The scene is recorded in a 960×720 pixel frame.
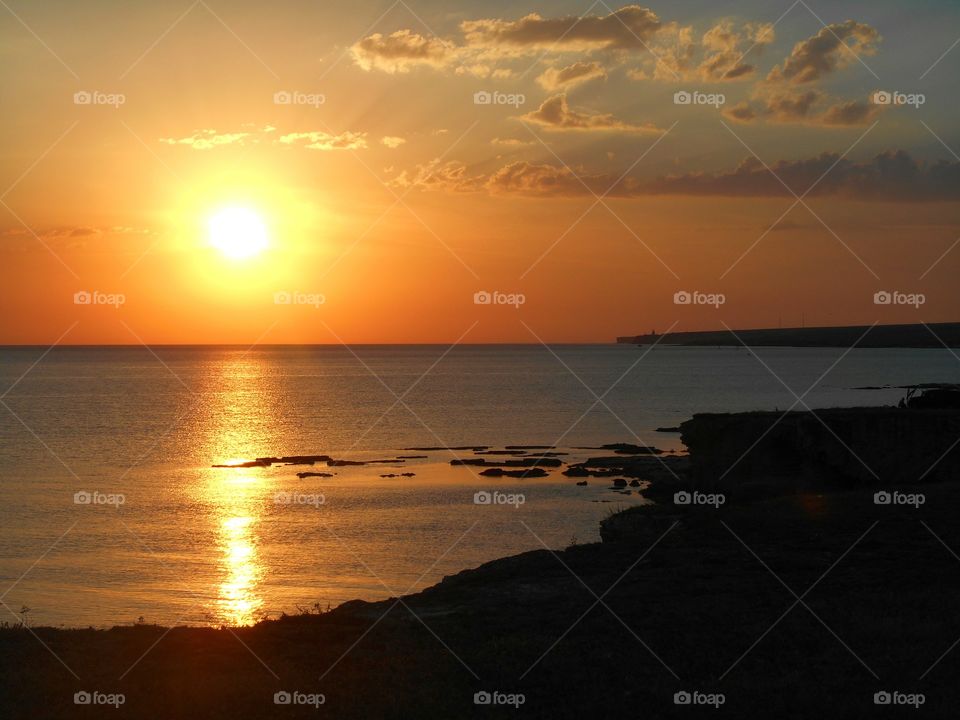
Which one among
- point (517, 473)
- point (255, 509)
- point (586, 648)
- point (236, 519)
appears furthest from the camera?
point (517, 473)

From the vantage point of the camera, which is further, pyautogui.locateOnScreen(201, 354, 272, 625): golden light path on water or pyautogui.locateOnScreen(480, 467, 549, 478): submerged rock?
pyautogui.locateOnScreen(480, 467, 549, 478): submerged rock

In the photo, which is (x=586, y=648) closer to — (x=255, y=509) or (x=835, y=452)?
(x=835, y=452)

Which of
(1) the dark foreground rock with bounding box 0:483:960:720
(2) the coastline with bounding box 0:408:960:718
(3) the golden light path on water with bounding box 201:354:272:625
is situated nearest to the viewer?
(1) the dark foreground rock with bounding box 0:483:960:720

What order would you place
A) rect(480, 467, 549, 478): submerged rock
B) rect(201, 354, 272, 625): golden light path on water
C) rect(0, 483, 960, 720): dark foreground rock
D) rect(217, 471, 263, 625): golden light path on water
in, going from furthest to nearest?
1. rect(480, 467, 549, 478): submerged rock
2. rect(201, 354, 272, 625): golden light path on water
3. rect(217, 471, 263, 625): golden light path on water
4. rect(0, 483, 960, 720): dark foreground rock

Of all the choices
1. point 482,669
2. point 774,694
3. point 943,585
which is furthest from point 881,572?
point 482,669

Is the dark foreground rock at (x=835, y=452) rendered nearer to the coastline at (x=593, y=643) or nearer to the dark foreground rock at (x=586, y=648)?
the coastline at (x=593, y=643)

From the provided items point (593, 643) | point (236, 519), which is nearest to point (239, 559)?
point (236, 519)

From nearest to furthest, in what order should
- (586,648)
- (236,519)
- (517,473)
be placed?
1. (586,648)
2. (236,519)
3. (517,473)

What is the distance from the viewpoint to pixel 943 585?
21.2 meters

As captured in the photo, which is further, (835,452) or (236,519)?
(236,519)

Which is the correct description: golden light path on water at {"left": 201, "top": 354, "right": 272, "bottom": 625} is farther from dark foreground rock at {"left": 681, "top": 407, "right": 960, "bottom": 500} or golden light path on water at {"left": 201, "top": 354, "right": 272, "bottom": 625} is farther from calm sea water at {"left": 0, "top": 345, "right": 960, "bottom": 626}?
dark foreground rock at {"left": 681, "top": 407, "right": 960, "bottom": 500}

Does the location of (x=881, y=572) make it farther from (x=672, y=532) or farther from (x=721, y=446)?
(x=721, y=446)

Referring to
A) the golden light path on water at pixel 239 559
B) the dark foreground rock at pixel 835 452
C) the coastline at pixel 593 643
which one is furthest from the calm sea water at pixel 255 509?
the coastline at pixel 593 643

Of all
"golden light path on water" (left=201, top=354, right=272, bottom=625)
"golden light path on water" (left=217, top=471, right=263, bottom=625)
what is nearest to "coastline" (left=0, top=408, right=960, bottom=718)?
"golden light path on water" (left=217, top=471, right=263, bottom=625)
